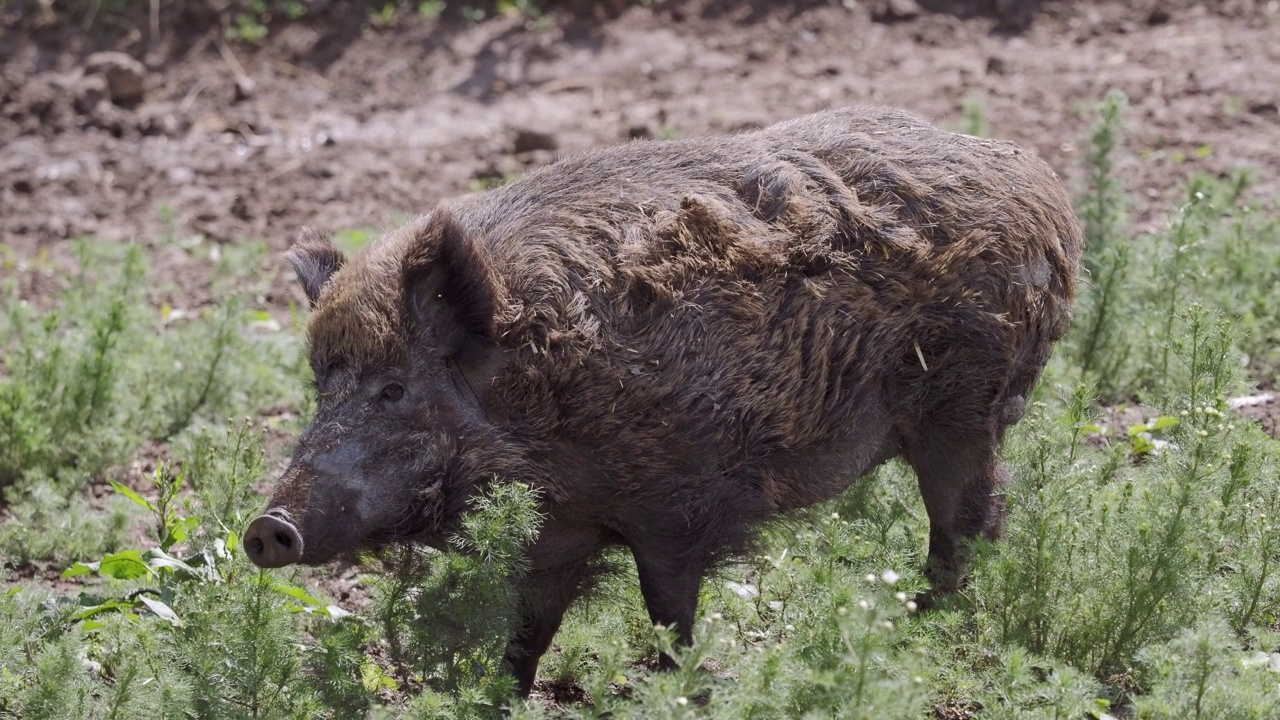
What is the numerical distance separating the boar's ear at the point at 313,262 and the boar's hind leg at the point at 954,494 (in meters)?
1.91

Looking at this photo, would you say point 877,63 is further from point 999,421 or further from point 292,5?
point 999,421

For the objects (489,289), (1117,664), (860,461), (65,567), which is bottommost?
(65,567)

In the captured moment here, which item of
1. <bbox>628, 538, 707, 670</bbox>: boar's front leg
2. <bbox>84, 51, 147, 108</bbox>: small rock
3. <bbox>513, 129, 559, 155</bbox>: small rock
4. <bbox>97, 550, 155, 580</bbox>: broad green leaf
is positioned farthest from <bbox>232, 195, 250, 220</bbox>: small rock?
<bbox>628, 538, 707, 670</bbox>: boar's front leg

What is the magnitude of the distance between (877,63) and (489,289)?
6.54 meters

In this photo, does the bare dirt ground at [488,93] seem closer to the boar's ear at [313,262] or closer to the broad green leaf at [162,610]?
the boar's ear at [313,262]

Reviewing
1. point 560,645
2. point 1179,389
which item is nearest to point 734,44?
point 1179,389

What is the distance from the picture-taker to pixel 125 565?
4.64m

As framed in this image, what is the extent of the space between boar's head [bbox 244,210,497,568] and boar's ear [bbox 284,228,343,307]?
8.7 inches

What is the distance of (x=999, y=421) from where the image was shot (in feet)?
16.0

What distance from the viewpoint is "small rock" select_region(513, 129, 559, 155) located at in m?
9.15

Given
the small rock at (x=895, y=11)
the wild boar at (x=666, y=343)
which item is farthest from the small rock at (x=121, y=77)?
the wild boar at (x=666, y=343)

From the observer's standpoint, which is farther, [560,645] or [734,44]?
[734,44]

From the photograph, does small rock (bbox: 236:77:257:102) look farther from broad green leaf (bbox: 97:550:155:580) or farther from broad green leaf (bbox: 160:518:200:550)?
broad green leaf (bbox: 97:550:155:580)

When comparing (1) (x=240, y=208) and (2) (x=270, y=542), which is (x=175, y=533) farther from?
(1) (x=240, y=208)
